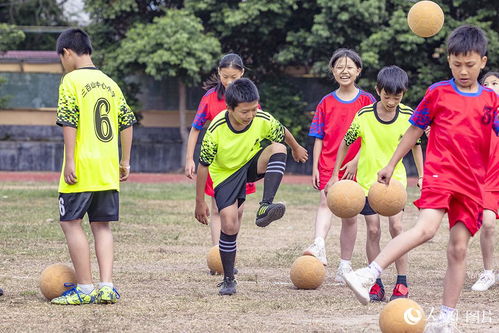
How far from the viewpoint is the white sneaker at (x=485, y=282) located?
26.1ft

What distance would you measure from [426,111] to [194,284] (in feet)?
9.56

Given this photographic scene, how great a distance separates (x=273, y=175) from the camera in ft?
24.5

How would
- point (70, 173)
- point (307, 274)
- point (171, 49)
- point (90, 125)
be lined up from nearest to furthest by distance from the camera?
point (70, 173), point (90, 125), point (307, 274), point (171, 49)

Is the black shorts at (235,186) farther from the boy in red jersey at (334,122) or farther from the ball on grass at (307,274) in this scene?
the boy in red jersey at (334,122)

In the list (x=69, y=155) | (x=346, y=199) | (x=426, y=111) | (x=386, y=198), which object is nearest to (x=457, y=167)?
(x=426, y=111)

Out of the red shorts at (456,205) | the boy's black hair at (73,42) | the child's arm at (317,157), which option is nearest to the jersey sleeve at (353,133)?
the child's arm at (317,157)

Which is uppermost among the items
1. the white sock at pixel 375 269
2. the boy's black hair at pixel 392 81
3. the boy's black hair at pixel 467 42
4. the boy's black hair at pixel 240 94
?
the boy's black hair at pixel 467 42

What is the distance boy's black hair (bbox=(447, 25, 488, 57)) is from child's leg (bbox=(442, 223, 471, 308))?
1.10m

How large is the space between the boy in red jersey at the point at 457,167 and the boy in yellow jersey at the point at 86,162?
2228 millimetres

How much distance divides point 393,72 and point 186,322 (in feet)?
9.23

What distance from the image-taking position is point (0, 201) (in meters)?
16.4

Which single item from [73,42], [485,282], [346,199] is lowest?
[485,282]

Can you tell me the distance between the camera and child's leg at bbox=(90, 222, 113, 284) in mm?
6953

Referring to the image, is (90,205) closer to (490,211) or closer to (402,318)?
(402,318)
